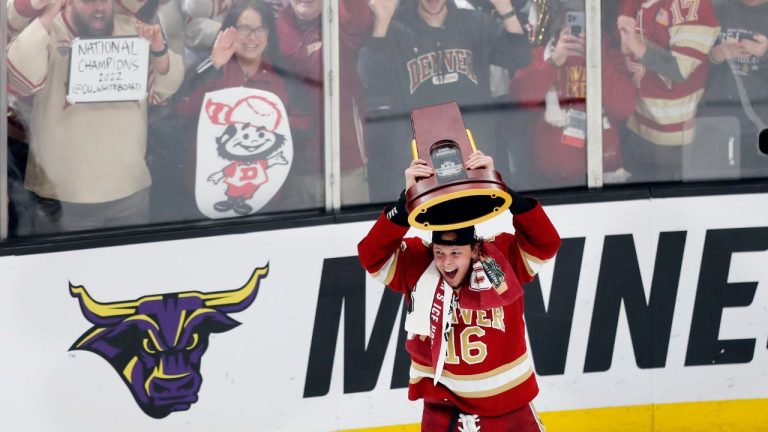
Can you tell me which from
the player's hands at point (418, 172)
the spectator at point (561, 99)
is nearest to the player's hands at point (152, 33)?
the spectator at point (561, 99)

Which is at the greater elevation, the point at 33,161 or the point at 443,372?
the point at 33,161

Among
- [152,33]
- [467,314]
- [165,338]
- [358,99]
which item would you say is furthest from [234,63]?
[467,314]

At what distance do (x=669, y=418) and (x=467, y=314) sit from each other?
1695 millimetres

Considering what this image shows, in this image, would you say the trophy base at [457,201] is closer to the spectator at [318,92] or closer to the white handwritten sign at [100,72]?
the spectator at [318,92]

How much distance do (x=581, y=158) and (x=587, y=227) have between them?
0.31 meters

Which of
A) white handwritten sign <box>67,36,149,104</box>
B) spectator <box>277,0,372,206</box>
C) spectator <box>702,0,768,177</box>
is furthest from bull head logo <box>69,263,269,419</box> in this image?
spectator <box>702,0,768,177</box>

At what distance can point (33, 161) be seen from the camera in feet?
15.5

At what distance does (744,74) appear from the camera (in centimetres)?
497

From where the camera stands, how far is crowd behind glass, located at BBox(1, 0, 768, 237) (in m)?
4.73

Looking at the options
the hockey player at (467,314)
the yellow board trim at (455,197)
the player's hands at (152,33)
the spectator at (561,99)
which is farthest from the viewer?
the spectator at (561,99)

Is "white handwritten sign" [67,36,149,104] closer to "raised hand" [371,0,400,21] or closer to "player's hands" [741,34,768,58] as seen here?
"raised hand" [371,0,400,21]

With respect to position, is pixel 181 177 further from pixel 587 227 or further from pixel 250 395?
pixel 587 227

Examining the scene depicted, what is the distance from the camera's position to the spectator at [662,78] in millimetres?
4926

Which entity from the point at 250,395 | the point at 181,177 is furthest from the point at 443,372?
the point at 181,177
